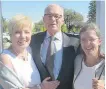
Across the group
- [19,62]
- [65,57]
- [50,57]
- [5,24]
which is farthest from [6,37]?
[65,57]

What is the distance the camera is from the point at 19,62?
73.3 inches

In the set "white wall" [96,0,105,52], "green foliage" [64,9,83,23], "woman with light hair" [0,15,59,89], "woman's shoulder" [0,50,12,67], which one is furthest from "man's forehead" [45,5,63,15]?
"woman's shoulder" [0,50,12,67]

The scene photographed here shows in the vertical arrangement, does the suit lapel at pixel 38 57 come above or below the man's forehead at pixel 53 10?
below

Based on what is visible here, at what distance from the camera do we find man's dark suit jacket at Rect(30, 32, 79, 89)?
1.91 m

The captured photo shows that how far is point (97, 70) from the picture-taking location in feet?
6.13

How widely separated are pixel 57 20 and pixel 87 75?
46 centimetres

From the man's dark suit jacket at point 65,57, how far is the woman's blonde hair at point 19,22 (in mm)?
140

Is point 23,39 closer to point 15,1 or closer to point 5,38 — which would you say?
point 5,38

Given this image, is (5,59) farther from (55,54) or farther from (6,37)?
(55,54)

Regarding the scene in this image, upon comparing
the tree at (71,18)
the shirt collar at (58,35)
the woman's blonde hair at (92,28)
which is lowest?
the shirt collar at (58,35)

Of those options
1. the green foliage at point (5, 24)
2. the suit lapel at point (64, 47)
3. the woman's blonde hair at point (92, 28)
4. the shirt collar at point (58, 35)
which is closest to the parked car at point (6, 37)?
the green foliage at point (5, 24)

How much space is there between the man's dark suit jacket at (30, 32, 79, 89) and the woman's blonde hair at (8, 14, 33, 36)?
5.5 inches

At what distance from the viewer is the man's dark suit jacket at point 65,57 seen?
6.28 feet

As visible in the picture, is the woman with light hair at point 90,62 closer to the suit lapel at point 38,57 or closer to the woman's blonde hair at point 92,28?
the woman's blonde hair at point 92,28
